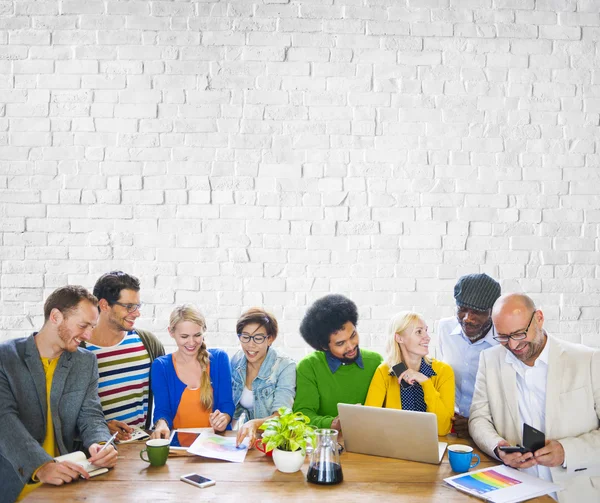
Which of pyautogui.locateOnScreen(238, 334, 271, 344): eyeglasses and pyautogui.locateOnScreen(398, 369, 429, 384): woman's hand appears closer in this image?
pyautogui.locateOnScreen(398, 369, 429, 384): woman's hand

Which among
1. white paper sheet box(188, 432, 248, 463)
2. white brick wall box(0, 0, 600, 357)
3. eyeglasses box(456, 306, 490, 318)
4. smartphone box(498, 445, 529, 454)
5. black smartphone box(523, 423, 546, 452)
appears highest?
white brick wall box(0, 0, 600, 357)

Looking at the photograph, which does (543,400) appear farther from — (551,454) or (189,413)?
(189,413)

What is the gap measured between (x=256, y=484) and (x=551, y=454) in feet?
3.35

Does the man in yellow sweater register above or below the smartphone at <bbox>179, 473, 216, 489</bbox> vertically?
above

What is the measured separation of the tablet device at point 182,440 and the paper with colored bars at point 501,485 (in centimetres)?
96

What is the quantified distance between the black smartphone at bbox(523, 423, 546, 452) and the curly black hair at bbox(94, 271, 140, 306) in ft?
6.27

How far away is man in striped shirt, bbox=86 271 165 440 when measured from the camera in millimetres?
3012

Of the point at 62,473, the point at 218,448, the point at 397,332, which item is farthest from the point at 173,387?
the point at 397,332

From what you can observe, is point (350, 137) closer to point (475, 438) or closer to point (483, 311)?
point (483, 311)

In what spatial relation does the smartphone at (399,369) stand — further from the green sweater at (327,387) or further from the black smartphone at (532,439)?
the black smartphone at (532,439)

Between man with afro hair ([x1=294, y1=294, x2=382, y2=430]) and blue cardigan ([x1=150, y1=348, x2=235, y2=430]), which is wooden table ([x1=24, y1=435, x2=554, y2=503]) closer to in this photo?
blue cardigan ([x1=150, y1=348, x2=235, y2=430])

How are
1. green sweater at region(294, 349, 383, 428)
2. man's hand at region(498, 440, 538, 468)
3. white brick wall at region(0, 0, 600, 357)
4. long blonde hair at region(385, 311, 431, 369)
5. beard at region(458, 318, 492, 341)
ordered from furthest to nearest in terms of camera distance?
white brick wall at region(0, 0, 600, 357) < beard at region(458, 318, 492, 341) < green sweater at region(294, 349, 383, 428) < long blonde hair at region(385, 311, 431, 369) < man's hand at region(498, 440, 538, 468)

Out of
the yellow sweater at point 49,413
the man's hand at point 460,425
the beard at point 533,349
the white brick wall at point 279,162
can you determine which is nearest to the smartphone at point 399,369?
the man's hand at point 460,425

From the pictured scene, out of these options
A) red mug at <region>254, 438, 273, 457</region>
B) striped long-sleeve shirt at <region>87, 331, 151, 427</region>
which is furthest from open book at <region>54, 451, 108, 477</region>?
striped long-sleeve shirt at <region>87, 331, 151, 427</region>
